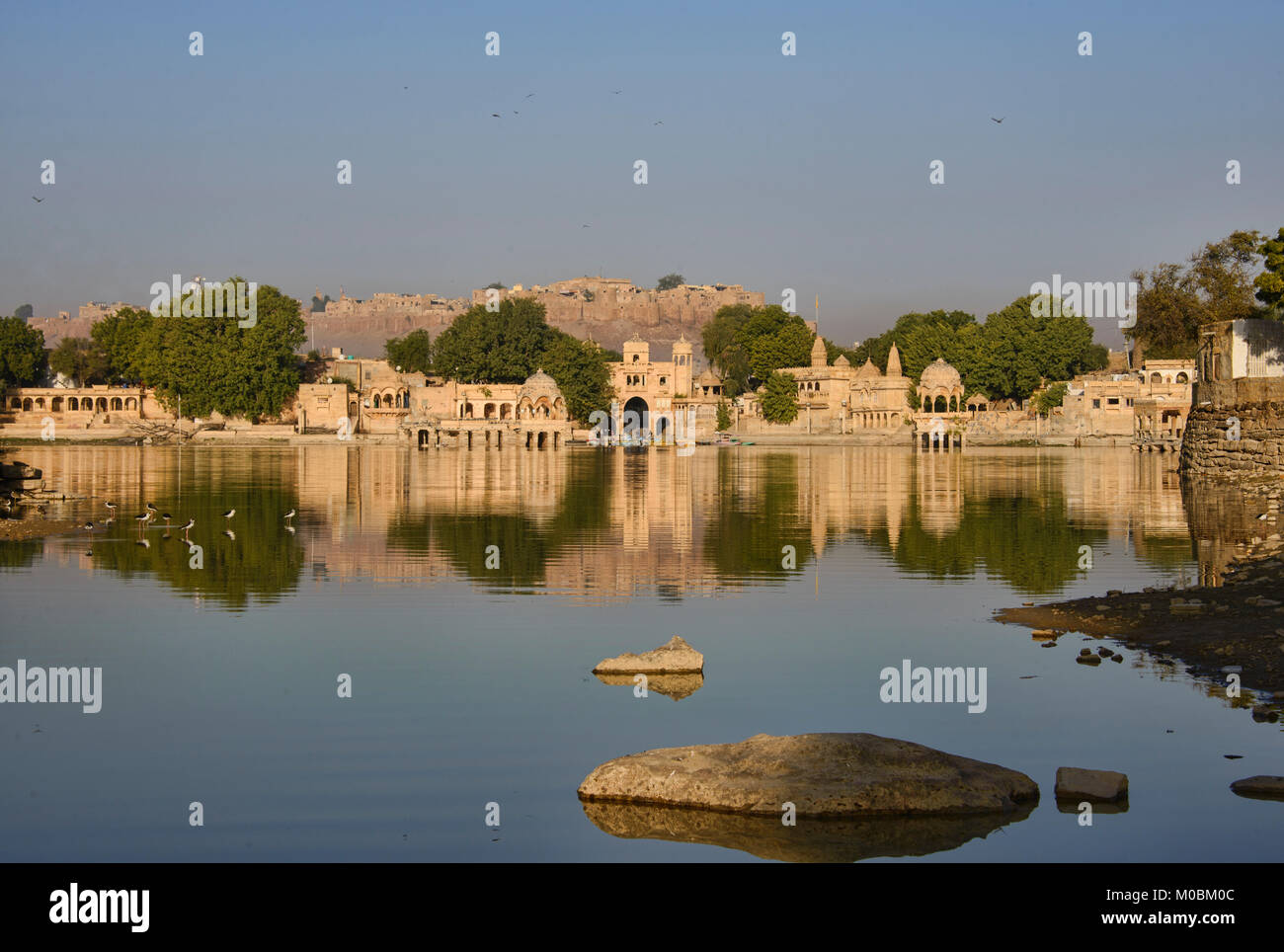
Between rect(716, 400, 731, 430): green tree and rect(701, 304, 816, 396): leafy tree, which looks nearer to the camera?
rect(716, 400, 731, 430): green tree

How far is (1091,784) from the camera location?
26.8 ft

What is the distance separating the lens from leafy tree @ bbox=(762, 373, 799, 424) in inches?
3733

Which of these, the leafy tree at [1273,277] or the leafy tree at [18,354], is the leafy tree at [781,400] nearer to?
the leafy tree at [18,354]

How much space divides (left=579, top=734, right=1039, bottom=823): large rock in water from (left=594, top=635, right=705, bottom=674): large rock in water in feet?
9.79

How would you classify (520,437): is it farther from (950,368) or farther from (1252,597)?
(1252,597)

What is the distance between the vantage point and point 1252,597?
46.0 feet

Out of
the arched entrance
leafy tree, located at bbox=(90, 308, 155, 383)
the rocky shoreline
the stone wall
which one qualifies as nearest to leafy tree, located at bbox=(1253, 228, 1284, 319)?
the stone wall

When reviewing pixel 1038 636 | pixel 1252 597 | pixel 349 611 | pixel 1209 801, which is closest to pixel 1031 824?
pixel 1209 801

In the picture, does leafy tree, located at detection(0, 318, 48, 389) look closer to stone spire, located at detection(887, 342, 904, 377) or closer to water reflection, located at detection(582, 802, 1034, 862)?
stone spire, located at detection(887, 342, 904, 377)

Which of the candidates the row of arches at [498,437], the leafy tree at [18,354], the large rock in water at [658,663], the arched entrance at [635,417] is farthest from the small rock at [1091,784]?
the leafy tree at [18,354]

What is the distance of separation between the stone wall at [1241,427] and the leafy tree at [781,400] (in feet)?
191

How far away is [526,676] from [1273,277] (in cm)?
2838

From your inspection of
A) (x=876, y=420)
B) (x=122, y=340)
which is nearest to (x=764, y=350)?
(x=876, y=420)

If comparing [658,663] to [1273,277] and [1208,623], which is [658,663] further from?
[1273,277]
